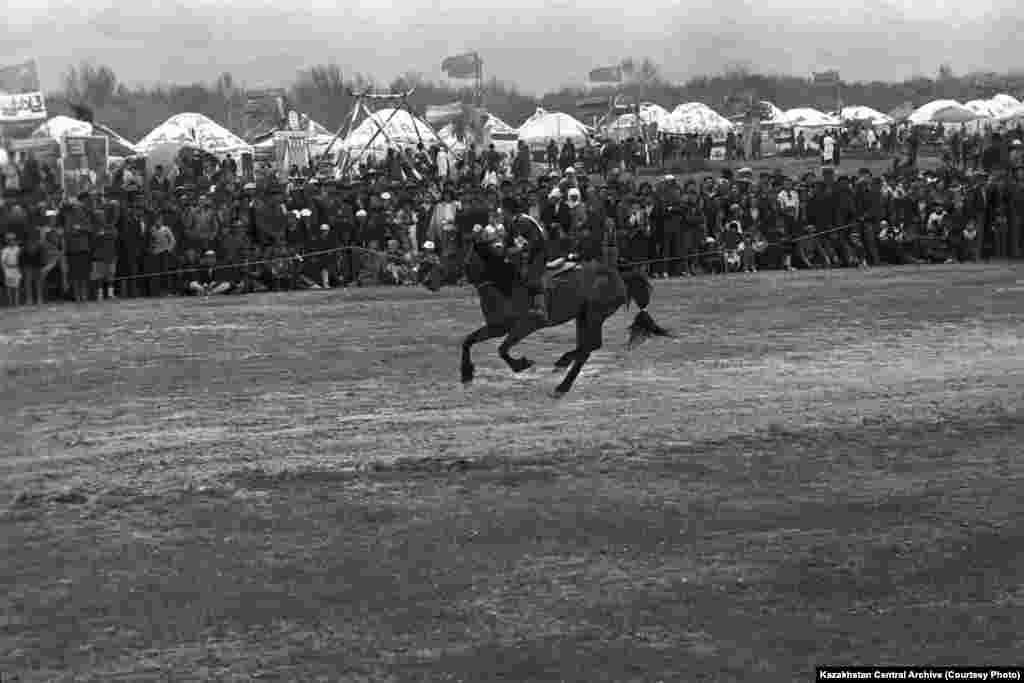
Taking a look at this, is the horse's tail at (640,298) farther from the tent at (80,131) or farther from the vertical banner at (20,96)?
the tent at (80,131)

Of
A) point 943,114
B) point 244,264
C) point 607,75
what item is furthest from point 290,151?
point 943,114

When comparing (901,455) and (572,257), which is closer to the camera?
(901,455)

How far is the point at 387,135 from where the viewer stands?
1560 inches

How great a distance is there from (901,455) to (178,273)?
1905 centimetres

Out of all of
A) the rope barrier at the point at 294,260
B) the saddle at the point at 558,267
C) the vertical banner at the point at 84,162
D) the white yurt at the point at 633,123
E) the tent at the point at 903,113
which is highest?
the tent at the point at 903,113

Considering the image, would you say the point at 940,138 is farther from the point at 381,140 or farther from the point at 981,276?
the point at 981,276

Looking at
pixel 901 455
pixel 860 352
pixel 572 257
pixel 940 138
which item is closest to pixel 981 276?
pixel 860 352

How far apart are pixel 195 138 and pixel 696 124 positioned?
23418mm

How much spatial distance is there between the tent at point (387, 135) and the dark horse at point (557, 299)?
2287cm

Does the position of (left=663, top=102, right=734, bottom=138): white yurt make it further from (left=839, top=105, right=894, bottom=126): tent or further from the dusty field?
the dusty field

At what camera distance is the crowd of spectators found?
91.9 ft

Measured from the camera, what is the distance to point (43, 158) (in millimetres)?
35906

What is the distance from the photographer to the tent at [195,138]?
4744 centimetres

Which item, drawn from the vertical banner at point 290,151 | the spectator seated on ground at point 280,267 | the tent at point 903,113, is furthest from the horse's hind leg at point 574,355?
the tent at point 903,113
